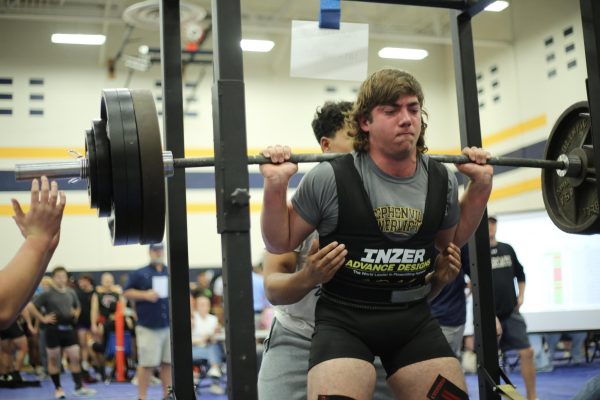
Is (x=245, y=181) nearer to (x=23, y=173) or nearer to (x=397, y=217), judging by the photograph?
(x=397, y=217)

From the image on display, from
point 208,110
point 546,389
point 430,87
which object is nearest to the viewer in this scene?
point 546,389

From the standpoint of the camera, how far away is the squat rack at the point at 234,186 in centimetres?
178

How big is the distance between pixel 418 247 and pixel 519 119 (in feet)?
30.5

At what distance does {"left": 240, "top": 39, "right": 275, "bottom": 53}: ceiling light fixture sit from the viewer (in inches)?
451

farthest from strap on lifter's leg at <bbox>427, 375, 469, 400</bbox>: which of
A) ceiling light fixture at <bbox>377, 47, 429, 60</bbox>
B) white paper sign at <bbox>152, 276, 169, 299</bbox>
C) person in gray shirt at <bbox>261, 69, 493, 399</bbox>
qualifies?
ceiling light fixture at <bbox>377, 47, 429, 60</bbox>

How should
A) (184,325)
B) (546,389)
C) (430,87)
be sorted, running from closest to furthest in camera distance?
1. (184,325)
2. (546,389)
3. (430,87)

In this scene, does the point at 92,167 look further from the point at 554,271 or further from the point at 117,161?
the point at 554,271

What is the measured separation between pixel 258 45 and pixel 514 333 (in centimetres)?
726

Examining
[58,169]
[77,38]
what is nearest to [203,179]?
[77,38]

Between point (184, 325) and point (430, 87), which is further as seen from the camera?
point (430, 87)

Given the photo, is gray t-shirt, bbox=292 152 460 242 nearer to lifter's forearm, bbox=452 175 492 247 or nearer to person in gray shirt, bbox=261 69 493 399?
person in gray shirt, bbox=261 69 493 399

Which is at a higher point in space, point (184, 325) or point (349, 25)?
point (349, 25)

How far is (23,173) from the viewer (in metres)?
1.93

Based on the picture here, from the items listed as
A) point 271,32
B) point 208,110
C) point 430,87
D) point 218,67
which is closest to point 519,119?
point 430,87
